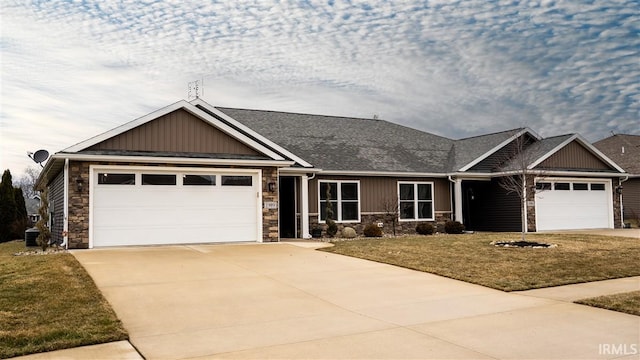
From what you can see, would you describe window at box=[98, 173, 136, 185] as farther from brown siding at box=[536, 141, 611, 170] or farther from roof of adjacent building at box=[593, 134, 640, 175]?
roof of adjacent building at box=[593, 134, 640, 175]

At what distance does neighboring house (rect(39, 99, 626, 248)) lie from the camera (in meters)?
15.3

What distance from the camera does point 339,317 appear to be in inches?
275

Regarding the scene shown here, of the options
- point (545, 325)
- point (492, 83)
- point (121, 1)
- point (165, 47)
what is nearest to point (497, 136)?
point (492, 83)

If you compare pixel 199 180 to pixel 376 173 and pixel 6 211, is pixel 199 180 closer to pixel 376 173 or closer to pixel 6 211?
pixel 376 173

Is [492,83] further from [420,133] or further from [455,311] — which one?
[455,311]

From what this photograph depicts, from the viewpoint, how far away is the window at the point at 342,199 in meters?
20.9

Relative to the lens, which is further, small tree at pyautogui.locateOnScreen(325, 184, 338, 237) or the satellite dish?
small tree at pyautogui.locateOnScreen(325, 184, 338, 237)

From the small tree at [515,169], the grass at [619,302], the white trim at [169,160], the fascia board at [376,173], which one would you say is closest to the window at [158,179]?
the white trim at [169,160]

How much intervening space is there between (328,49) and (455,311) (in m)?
12.8

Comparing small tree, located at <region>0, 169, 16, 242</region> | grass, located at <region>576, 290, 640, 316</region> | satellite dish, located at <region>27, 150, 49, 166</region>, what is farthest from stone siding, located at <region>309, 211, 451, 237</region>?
small tree, located at <region>0, 169, 16, 242</region>

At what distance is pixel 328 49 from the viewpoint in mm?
18297

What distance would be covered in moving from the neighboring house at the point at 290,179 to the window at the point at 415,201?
0.15 ft

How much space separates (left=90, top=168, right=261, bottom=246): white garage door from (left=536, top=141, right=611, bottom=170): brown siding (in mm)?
13071

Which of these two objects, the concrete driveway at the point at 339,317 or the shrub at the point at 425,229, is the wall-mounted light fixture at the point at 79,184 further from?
the shrub at the point at 425,229
